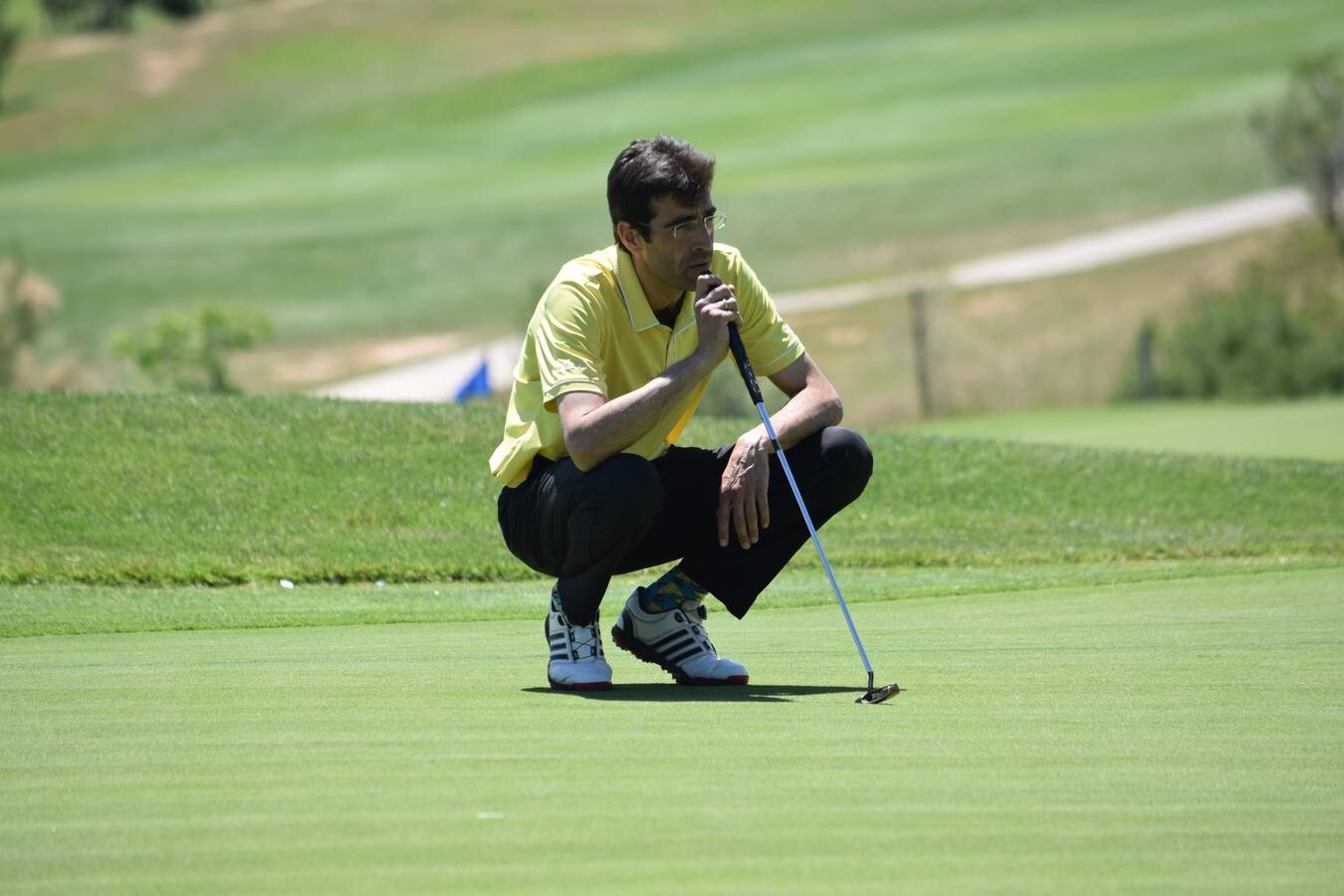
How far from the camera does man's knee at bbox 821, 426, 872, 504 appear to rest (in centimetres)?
536

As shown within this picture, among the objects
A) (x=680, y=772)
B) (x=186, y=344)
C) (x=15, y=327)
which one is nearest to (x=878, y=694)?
(x=680, y=772)

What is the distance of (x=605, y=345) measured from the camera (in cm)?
511

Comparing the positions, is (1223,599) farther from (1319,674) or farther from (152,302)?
(152,302)

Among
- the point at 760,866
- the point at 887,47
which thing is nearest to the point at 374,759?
the point at 760,866

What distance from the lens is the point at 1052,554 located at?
31.5ft

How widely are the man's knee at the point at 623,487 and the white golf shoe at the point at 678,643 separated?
41cm

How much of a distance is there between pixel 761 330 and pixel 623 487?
0.69 meters

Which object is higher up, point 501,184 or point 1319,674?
point 1319,674

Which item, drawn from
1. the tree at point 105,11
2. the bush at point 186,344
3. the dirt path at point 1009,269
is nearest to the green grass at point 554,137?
the dirt path at point 1009,269

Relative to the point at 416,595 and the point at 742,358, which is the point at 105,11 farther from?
the point at 742,358

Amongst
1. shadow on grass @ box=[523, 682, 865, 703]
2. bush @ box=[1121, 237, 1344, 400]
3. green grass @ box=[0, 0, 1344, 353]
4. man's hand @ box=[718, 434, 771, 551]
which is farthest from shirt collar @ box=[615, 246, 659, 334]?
green grass @ box=[0, 0, 1344, 353]

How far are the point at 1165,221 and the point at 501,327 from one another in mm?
13686

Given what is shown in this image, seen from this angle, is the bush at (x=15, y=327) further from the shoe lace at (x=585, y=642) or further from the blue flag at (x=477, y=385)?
the shoe lace at (x=585, y=642)

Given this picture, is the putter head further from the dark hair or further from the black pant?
the dark hair
